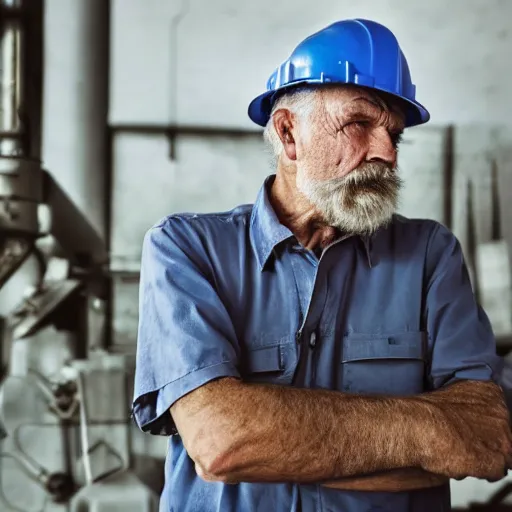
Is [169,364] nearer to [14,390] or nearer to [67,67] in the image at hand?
[14,390]

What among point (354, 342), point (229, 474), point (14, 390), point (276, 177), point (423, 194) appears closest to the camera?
point (229, 474)

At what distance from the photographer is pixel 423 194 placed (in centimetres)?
241

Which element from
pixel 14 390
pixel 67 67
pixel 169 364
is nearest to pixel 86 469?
pixel 14 390

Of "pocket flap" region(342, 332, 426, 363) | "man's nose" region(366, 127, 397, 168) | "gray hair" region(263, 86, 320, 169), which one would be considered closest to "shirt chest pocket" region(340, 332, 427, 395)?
"pocket flap" region(342, 332, 426, 363)

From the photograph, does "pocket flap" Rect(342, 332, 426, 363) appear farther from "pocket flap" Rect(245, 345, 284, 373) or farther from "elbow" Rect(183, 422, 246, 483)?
"elbow" Rect(183, 422, 246, 483)

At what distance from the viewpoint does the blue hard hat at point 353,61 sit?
4.55 ft

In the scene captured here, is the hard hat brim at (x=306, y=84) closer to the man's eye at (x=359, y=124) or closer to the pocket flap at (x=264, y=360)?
the man's eye at (x=359, y=124)

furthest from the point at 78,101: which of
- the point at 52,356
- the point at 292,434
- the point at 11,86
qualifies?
the point at 292,434

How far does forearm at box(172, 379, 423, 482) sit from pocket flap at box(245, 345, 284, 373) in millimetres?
137

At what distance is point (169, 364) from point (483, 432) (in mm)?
617

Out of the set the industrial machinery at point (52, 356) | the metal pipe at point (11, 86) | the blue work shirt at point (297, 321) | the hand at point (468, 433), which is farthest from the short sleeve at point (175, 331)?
the metal pipe at point (11, 86)

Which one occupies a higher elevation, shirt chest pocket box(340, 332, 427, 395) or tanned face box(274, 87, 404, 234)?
tanned face box(274, 87, 404, 234)

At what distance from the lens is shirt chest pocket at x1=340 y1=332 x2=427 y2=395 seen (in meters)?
1.37

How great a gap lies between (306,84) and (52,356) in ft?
4.39
